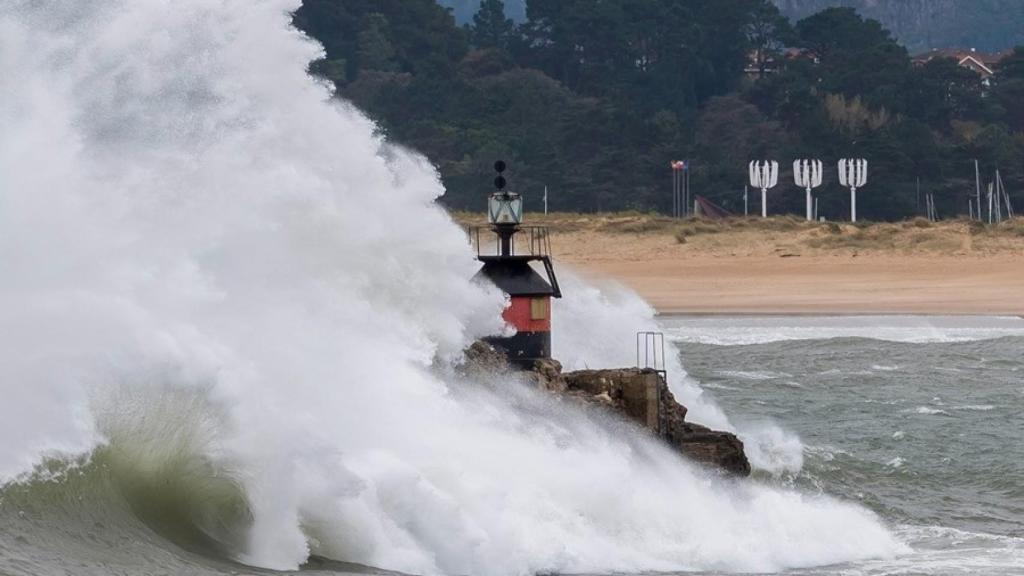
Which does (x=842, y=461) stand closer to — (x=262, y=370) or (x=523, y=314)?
(x=523, y=314)

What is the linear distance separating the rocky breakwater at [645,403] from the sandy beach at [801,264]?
18.8 meters

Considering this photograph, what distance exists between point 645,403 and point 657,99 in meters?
68.7

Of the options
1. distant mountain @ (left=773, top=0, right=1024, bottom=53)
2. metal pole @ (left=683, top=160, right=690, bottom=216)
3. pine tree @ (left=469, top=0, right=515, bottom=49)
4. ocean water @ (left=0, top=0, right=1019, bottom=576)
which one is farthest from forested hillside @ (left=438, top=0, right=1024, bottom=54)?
ocean water @ (left=0, top=0, right=1019, bottom=576)

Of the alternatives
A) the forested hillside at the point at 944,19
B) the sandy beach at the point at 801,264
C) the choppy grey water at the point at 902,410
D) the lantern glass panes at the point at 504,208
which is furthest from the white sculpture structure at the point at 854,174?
the forested hillside at the point at 944,19

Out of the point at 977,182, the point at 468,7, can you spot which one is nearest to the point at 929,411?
the point at 977,182

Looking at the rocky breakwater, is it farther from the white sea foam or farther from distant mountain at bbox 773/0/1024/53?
distant mountain at bbox 773/0/1024/53

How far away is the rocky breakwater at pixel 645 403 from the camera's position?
1526 centimetres

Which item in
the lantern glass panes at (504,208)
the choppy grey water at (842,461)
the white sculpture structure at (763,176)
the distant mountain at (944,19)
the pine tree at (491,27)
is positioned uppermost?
the distant mountain at (944,19)

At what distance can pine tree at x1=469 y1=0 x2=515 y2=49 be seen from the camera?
94.5 metres

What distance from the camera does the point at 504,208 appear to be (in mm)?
15391

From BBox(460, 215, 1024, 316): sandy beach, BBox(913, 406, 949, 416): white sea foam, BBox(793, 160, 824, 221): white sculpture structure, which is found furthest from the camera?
BBox(793, 160, 824, 221): white sculpture structure

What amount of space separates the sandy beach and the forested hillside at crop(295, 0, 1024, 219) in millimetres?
20273

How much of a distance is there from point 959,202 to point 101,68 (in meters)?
57.7

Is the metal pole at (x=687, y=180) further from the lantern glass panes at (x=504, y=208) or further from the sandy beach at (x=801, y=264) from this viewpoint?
the lantern glass panes at (x=504, y=208)
